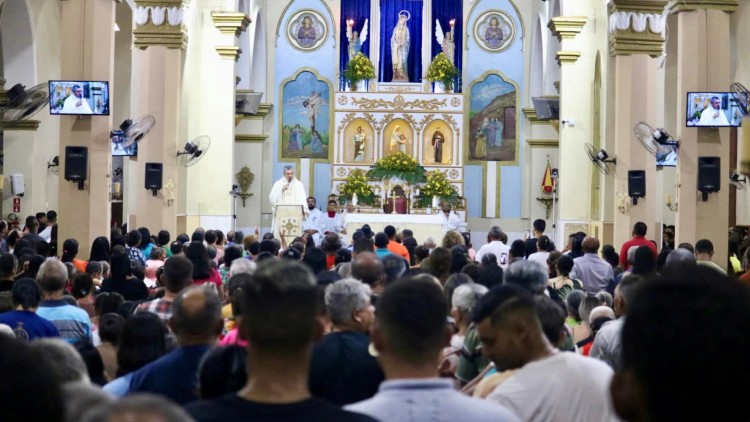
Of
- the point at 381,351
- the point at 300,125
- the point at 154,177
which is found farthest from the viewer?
the point at 300,125

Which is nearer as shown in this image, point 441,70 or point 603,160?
point 603,160

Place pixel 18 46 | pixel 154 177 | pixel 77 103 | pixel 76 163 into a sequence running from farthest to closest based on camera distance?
pixel 18 46 < pixel 154 177 < pixel 76 163 < pixel 77 103

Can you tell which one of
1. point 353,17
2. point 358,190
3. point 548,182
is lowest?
point 358,190

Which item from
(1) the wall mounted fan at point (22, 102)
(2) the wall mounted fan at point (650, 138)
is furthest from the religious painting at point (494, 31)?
(1) the wall mounted fan at point (22, 102)

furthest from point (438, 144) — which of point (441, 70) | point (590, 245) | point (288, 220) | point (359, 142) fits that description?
point (590, 245)

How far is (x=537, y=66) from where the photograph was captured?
105 ft

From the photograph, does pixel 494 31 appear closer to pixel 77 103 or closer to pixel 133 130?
pixel 133 130

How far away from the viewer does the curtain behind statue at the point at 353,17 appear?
32.5 metres

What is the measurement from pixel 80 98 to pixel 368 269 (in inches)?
369

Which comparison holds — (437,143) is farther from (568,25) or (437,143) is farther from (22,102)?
(22,102)

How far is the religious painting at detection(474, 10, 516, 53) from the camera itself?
32.6 metres

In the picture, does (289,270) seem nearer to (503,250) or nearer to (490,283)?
(490,283)

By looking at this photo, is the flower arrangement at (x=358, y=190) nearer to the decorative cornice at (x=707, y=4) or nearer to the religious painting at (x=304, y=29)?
the religious painting at (x=304, y=29)

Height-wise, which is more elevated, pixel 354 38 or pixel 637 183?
pixel 354 38
